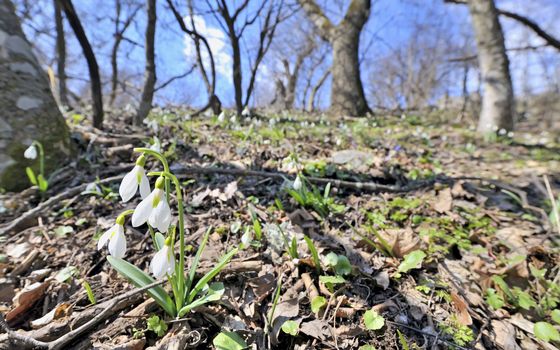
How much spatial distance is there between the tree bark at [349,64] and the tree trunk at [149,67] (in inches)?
220

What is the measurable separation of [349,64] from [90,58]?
6.80 metres

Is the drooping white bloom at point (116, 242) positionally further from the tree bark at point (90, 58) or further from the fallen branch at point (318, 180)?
the tree bark at point (90, 58)

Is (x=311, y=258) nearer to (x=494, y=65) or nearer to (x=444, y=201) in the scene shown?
(x=444, y=201)

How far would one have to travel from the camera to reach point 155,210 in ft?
3.15

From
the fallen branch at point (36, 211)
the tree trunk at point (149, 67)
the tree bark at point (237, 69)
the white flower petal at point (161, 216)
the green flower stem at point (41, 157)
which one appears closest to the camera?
the white flower petal at point (161, 216)

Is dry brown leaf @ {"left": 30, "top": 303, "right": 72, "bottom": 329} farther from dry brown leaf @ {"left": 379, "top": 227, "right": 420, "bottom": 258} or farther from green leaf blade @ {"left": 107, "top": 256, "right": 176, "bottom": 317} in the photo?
dry brown leaf @ {"left": 379, "top": 227, "right": 420, "bottom": 258}

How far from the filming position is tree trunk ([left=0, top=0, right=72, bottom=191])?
233 cm

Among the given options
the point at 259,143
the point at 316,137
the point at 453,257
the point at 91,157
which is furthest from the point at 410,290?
the point at 316,137

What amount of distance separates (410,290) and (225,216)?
1309mm

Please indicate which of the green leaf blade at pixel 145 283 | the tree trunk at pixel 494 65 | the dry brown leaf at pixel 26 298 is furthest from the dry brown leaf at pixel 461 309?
the tree trunk at pixel 494 65

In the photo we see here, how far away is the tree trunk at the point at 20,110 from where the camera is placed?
2326 millimetres

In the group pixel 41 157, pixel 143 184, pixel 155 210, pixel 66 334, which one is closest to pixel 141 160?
pixel 143 184

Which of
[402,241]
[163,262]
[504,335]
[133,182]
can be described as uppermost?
[133,182]

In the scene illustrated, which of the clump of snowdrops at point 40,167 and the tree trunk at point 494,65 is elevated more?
the tree trunk at point 494,65
